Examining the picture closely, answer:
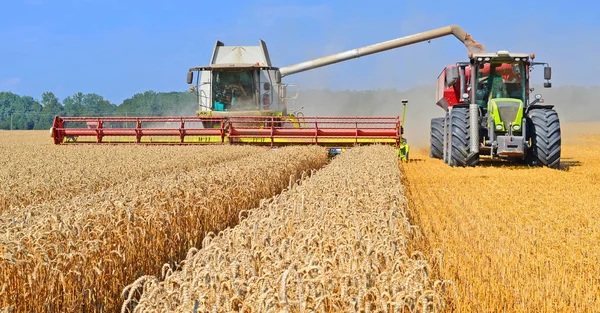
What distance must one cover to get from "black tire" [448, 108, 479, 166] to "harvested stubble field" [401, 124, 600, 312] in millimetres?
1250

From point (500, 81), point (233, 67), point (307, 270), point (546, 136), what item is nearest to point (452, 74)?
point (500, 81)

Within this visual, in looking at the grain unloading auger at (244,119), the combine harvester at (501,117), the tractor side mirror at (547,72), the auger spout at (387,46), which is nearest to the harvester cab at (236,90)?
the grain unloading auger at (244,119)

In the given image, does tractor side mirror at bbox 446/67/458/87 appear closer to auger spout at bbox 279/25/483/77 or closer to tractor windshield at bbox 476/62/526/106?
tractor windshield at bbox 476/62/526/106

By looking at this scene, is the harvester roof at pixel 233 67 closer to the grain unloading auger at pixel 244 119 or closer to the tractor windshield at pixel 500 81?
the grain unloading auger at pixel 244 119

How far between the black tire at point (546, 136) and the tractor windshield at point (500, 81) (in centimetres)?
81

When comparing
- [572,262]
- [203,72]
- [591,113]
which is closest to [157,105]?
[591,113]

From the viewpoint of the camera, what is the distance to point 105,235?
14.7ft

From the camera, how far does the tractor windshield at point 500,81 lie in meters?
13.0

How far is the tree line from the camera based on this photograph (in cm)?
7725

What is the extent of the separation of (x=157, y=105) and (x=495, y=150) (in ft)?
266

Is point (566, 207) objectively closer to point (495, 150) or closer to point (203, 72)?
point (495, 150)

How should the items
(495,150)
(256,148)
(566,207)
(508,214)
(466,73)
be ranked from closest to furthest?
(508,214)
(566,207)
(495,150)
(466,73)
(256,148)

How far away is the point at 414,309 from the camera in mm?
2619

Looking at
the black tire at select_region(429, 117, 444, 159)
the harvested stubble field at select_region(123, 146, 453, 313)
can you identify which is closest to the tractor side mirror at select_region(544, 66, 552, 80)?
the black tire at select_region(429, 117, 444, 159)
